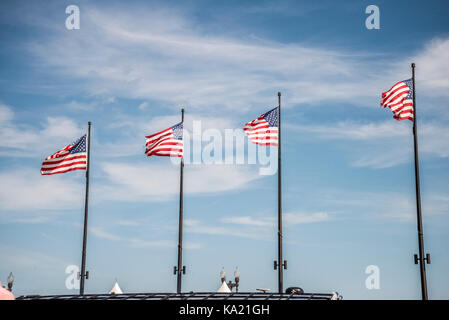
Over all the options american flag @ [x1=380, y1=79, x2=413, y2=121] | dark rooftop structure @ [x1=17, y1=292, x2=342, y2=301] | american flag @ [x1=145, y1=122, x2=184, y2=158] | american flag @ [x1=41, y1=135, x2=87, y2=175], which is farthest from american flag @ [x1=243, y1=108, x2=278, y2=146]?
dark rooftop structure @ [x1=17, y1=292, x2=342, y2=301]

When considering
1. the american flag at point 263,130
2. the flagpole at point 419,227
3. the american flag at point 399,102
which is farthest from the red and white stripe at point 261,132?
the flagpole at point 419,227

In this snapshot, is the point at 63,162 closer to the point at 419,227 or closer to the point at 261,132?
the point at 261,132

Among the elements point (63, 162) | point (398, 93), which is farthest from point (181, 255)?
point (398, 93)

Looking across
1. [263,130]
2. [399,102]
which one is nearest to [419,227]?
[399,102]

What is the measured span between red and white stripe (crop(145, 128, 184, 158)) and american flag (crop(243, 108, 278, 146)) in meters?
3.89

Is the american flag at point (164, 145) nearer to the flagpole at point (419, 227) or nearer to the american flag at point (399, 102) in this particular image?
the american flag at point (399, 102)

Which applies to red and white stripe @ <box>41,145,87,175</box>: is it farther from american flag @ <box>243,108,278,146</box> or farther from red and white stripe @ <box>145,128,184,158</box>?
american flag @ <box>243,108,278,146</box>

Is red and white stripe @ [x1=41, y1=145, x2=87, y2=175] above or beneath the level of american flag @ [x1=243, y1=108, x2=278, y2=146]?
beneath

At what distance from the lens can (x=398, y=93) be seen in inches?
1288

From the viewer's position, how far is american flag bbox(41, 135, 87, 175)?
3484 cm

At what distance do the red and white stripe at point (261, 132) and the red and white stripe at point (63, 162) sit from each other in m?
9.77

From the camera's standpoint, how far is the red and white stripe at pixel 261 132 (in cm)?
3359

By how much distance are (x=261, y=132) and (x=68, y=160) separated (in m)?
11.0
